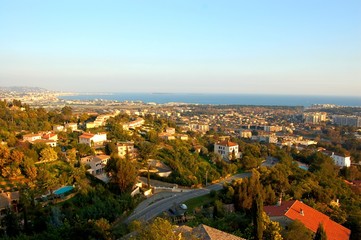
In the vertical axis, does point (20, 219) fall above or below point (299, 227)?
below

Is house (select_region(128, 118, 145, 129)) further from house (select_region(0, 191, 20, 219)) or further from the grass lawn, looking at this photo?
house (select_region(0, 191, 20, 219))

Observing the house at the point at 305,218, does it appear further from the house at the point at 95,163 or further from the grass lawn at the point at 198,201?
the house at the point at 95,163

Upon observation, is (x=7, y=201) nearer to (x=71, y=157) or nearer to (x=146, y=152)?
(x=71, y=157)

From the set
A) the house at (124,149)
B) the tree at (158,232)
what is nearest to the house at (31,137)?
the house at (124,149)

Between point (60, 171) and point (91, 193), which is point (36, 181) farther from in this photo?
point (91, 193)

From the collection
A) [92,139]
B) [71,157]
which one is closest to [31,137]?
[92,139]

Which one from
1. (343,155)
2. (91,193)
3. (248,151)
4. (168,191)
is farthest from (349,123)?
(91,193)

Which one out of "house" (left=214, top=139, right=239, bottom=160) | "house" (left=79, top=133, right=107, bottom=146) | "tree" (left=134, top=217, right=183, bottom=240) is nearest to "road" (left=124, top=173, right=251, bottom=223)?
"tree" (left=134, top=217, right=183, bottom=240)
